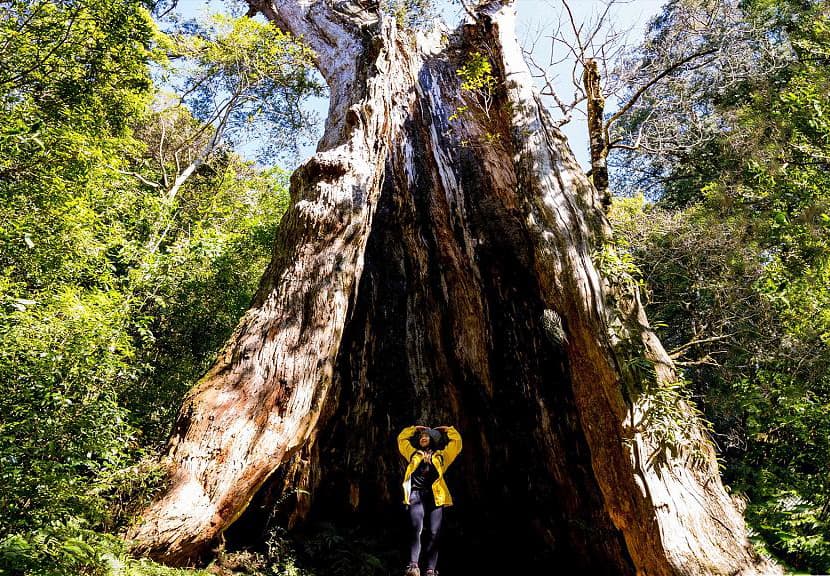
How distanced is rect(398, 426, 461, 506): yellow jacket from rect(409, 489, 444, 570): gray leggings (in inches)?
3.2

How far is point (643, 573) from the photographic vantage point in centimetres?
348

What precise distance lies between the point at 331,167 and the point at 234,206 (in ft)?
33.1

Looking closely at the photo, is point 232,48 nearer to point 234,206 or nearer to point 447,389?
point 234,206

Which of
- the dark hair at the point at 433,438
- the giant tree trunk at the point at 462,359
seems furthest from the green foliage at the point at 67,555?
the dark hair at the point at 433,438

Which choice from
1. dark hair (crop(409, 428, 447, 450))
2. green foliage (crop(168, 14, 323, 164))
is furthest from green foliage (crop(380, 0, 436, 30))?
dark hair (crop(409, 428, 447, 450))

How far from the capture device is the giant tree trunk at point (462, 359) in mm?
3461

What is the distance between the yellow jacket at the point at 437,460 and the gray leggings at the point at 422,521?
0.27 feet

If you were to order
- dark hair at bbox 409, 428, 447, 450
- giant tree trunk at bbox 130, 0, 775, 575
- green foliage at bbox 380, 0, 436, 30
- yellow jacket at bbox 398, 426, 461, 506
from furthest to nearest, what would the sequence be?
1. green foliage at bbox 380, 0, 436, 30
2. dark hair at bbox 409, 428, 447, 450
3. yellow jacket at bbox 398, 426, 461, 506
4. giant tree trunk at bbox 130, 0, 775, 575

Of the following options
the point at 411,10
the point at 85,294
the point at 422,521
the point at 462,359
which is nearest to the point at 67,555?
the point at 422,521

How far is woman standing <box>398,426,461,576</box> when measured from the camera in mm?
4457

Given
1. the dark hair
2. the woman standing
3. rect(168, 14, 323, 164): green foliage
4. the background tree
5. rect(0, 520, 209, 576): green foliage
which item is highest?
rect(168, 14, 323, 164): green foliage

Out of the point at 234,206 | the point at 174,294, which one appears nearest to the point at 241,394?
the point at 174,294

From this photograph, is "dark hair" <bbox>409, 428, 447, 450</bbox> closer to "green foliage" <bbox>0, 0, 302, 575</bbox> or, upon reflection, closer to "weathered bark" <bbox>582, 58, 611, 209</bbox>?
"green foliage" <bbox>0, 0, 302, 575</bbox>

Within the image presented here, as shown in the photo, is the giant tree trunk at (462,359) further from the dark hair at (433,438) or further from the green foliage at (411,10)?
the green foliage at (411,10)
